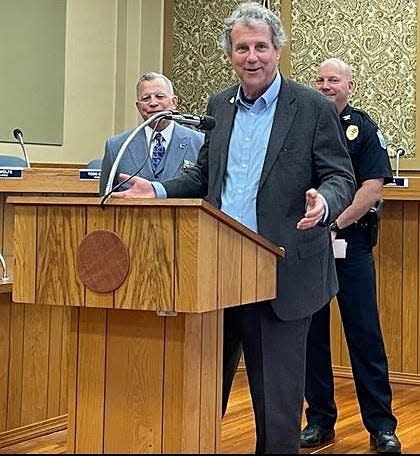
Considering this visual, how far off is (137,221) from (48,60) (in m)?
4.36

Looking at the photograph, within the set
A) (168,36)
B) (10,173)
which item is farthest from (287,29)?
(10,173)

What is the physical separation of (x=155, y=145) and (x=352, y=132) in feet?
2.50

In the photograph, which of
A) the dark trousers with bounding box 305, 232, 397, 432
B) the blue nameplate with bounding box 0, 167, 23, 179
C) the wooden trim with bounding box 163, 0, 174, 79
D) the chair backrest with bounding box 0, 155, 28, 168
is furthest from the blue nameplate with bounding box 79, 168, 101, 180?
the wooden trim with bounding box 163, 0, 174, 79

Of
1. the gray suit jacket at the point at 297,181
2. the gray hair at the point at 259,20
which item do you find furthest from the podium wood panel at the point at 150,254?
the gray hair at the point at 259,20

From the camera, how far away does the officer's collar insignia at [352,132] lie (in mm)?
3473

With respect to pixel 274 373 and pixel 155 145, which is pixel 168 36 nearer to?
pixel 155 145

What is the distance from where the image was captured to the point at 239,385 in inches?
191

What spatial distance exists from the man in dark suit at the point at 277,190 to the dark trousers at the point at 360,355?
1108 millimetres

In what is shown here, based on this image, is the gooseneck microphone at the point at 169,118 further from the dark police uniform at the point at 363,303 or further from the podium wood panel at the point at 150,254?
the dark police uniform at the point at 363,303

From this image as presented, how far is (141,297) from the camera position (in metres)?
2.02

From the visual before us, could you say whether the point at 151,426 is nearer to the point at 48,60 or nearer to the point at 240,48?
the point at 240,48

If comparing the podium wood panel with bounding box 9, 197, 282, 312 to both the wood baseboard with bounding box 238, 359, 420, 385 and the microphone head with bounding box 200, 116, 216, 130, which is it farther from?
the wood baseboard with bounding box 238, 359, 420, 385

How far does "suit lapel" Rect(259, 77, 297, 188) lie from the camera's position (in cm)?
235

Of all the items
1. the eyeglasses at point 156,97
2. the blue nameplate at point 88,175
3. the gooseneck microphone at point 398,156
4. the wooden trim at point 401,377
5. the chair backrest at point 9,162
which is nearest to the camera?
the eyeglasses at point 156,97
